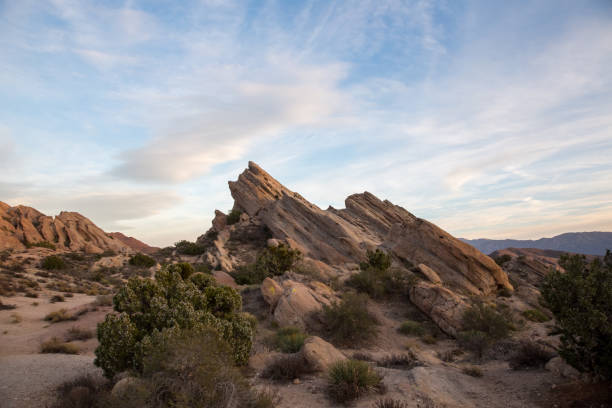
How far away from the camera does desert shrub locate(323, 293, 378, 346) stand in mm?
14472

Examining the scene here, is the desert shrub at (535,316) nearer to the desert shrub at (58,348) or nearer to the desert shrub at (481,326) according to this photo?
the desert shrub at (481,326)

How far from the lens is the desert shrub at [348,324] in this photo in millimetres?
14472

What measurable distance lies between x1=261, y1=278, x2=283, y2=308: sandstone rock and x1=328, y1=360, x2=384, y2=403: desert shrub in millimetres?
9421

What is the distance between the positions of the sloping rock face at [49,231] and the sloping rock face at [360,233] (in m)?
26.9

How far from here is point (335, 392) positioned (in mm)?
7379

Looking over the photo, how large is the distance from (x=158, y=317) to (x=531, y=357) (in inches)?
428

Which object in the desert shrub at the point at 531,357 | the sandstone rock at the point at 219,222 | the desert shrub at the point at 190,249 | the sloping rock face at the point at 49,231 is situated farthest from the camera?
the sandstone rock at the point at 219,222

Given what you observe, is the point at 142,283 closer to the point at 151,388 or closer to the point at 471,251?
the point at 151,388

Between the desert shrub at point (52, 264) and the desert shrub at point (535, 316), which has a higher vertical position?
the desert shrub at point (52, 264)

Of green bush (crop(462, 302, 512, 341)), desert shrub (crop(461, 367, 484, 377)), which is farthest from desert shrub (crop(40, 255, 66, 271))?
desert shrub (crop(461, 367, 484, 377))

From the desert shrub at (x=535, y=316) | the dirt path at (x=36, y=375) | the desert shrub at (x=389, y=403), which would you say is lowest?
the desert shrub at (x=535, y=316)

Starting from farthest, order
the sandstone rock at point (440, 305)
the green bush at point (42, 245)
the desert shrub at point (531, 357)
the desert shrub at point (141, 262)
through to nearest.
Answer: the green bush at point (42, 245) < the desert shrub at point (141, 262) < the sandstone rock at point (440, 305) < the desert shrub at point (531, 357)

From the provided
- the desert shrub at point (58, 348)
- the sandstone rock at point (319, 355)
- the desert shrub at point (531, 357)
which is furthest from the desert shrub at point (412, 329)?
the desert shrub at point (58, 348)

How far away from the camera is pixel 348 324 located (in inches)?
578
